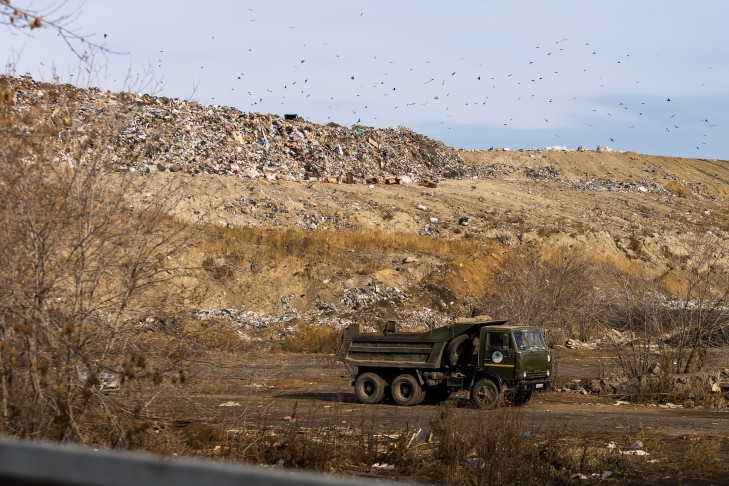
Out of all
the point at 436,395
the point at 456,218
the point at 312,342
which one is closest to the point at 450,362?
the point at 436,395

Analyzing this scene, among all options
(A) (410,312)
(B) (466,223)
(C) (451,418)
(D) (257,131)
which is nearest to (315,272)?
(A) (410,312)

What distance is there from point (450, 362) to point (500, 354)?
3.81ft

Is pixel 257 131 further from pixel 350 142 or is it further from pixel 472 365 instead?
pixel 472 365

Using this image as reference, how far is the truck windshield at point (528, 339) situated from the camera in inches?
703

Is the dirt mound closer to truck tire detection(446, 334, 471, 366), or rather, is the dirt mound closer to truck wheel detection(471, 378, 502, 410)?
truck tire detection(446, 334, 471, 366)

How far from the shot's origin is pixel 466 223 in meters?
43.8

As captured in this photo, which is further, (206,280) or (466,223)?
(466,223)

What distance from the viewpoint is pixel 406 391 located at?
1834 centimetres

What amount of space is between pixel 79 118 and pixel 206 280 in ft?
7.94

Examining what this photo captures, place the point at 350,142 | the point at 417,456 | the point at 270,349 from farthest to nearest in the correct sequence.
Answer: the point at 350,142
the point at 270,349
the point at 417,456

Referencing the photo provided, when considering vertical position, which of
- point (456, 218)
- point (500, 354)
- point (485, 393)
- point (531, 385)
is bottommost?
point (485, 393)

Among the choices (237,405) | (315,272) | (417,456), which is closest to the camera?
(417,456)

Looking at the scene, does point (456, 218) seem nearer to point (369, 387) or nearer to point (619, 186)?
point (619, 186)

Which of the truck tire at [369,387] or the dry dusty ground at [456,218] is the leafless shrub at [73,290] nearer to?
the truck tire at [369,387]
